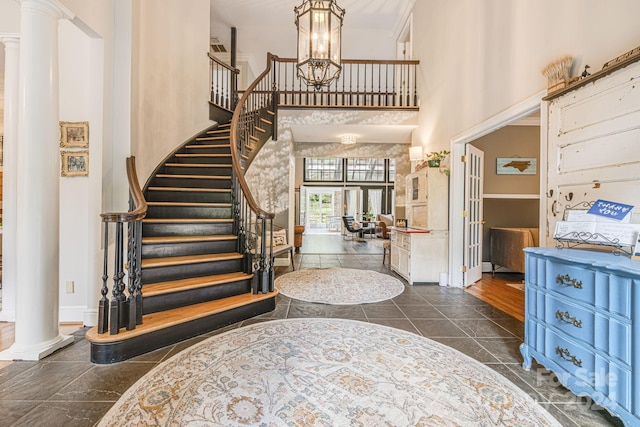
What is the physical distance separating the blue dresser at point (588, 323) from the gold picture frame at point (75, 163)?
3800 mm

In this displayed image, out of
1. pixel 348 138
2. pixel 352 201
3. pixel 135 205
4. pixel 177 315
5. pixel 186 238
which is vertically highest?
pixel 348 138

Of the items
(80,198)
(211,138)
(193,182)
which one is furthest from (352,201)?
(80,198)

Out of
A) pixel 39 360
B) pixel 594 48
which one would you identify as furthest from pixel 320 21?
pixel 39 360

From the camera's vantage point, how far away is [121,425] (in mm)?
1435

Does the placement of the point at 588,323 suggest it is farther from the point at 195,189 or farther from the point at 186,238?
the point at 195,189

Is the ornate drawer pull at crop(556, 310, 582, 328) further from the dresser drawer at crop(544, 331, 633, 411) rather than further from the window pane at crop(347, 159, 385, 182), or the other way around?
the window pane at crop(347, 159, 385, 182)

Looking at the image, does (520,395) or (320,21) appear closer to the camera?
(520,395)

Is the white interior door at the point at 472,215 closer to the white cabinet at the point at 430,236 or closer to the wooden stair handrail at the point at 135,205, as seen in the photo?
the white cabinet at the point at 430,236

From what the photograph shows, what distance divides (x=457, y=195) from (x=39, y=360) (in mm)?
4635

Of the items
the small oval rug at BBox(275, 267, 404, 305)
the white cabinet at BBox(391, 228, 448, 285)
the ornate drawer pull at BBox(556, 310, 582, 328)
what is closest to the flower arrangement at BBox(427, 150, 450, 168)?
the white cabinet at BBox(391, 228, 448, 285)

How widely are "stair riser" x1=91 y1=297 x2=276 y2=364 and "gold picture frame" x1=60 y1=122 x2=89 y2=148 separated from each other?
1.90m

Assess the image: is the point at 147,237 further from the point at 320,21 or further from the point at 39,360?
the point at 320,21

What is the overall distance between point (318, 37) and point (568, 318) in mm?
3289

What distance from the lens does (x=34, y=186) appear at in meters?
2.09
